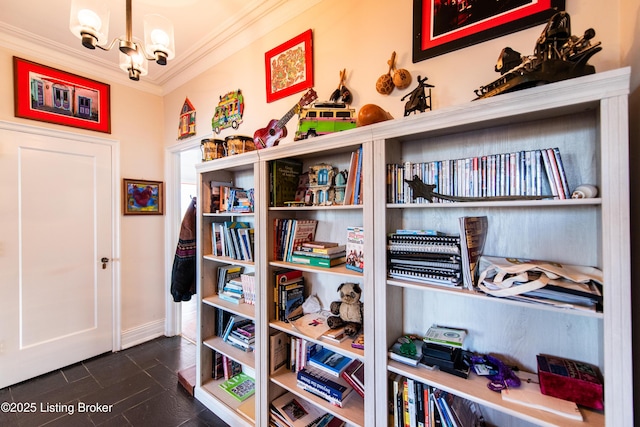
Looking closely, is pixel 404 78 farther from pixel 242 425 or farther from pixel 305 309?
pixel 242 425

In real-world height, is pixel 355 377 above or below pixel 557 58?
below

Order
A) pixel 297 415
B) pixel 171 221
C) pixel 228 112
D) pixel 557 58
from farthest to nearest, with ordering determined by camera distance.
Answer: pixel 171 221 < pixel 228 112 < pixel 297 415 < pixel 557 58

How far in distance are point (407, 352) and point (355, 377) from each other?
1.18 ft

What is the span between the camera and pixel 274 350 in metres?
1.60

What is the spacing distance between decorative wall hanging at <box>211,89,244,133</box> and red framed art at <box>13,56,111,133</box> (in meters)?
1.25

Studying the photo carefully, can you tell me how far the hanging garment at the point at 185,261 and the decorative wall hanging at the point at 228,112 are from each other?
730 millimetres

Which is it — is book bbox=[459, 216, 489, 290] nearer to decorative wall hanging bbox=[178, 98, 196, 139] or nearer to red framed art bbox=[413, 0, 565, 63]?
red framed art bbox=[413, 0, 565, 63]

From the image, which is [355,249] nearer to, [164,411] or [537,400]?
[537,400]

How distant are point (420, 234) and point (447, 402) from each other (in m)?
0.69

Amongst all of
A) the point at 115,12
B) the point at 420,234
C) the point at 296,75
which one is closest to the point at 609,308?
the point at 420,234

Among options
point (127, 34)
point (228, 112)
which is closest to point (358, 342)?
point (127, 34)

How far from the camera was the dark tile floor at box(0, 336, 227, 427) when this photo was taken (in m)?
1.84

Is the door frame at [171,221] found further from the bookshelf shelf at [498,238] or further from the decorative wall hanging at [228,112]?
the bookshelf shelf at [498,238]

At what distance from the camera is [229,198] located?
1935mm
